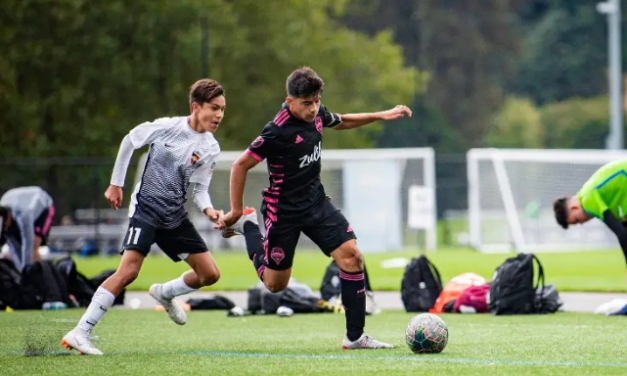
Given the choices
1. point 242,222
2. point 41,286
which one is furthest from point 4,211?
point 242,222

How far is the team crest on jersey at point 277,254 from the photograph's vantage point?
10445 mm

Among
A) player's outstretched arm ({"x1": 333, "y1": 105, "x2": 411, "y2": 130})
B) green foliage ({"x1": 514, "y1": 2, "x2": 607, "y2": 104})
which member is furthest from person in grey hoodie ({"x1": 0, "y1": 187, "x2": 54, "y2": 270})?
green foliage ({"x1": 514, "y1": 2, "x2": 607, "y2": 104})

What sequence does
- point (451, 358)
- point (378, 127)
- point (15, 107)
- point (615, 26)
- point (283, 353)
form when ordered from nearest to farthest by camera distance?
point (451, 358), point (283, 353), point (15, 107), point (615, 26), point (378, 127)

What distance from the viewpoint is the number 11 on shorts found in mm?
10594

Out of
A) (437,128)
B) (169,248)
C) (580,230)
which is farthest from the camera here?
(437,128)

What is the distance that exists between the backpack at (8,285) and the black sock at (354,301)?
22.0 feet

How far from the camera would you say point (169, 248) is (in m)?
11.0

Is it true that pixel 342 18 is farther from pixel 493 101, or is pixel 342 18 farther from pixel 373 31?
pixel 493 101

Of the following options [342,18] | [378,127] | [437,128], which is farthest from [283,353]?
[342,18]

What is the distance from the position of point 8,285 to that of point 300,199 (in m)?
6.78

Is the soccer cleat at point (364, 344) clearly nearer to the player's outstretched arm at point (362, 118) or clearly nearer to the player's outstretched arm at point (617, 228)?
the player's outstretched arm at point (362, 118)

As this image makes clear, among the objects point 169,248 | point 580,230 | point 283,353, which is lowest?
point 580,230

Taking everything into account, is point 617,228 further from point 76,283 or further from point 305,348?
point 76,283

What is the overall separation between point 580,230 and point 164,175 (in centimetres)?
2213
